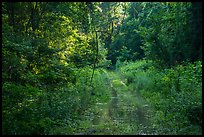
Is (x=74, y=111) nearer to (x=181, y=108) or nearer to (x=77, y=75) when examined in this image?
(x=181, y=108)

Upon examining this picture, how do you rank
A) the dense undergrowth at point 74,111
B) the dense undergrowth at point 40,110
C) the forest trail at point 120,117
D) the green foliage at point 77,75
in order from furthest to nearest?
the forest trail at point 120,117 → the green foliage at point 77,75 → the dense undergrowth at point 74,111 → the dense undergrowth at point 40,110

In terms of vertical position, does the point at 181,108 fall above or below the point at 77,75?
below

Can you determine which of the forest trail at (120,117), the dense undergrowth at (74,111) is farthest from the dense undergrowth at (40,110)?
the forest trail at (120,117)

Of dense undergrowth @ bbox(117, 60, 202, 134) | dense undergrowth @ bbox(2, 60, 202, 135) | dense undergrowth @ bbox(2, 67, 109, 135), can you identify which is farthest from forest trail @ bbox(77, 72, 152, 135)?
dense undergrowth @ bbox(2, 67, 109, 135)

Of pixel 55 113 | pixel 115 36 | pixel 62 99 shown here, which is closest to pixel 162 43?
pixel 62 99

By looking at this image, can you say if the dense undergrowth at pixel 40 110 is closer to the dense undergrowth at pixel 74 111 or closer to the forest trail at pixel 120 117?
the dense undergrowth at pixel 74 111

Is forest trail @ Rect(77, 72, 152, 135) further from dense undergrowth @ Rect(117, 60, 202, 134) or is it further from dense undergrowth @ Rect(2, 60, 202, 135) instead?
dense undergrowth @ Rect(117, 60, 202, 134)

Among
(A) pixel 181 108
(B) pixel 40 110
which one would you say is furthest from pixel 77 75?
(A) pixel 181 108

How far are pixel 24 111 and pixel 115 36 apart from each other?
39224 mm

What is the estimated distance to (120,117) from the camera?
46.3 ft

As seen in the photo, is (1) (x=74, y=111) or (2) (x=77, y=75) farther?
(2) (x=77, y=75)

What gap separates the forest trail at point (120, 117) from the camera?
A: 36.7ft

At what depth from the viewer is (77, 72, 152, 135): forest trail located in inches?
441

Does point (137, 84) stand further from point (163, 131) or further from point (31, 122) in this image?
point (31, 122)
